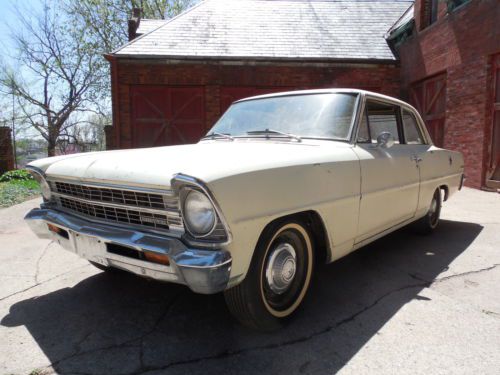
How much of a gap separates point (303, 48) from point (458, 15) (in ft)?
14.0

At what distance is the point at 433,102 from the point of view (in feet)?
33.1

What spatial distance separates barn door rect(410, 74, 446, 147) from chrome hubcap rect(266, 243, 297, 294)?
8.78 metres

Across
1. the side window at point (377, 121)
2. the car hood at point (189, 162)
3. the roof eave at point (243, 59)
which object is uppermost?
the roof eave at point (243, 59)

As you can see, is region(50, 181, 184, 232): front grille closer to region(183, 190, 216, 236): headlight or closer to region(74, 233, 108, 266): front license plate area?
region(183, 190, 216, 236): headlight

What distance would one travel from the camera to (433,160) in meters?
4.18

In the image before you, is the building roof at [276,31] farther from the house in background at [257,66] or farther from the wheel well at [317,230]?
the wheel well at [317,230]

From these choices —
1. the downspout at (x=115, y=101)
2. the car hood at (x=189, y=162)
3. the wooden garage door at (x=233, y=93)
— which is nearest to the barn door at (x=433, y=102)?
the wooden garage door at (x=233, y=93)

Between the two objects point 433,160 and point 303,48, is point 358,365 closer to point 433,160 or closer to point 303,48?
point 433,160

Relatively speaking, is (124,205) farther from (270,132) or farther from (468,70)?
(468,70)

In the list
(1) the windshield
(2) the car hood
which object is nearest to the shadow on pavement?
(2) the car hood

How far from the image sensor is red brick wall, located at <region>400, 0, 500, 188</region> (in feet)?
25.9

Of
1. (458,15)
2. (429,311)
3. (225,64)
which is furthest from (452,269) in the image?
(225,64)

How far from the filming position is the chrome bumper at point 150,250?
5.98ft

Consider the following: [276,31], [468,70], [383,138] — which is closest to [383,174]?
[383,138]
